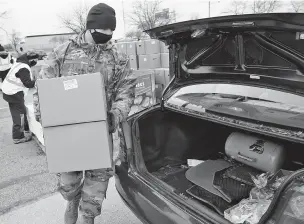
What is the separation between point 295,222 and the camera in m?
1.20

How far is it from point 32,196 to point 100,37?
1.89m

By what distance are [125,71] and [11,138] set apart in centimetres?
371

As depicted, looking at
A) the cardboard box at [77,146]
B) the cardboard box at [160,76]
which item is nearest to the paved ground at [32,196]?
the cardboard box at [77,146]

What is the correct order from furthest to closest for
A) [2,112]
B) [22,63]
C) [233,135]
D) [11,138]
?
[2,112] < [11,138] < [22,63] < [233,135]

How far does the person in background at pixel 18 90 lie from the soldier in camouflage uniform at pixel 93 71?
2.71 meters

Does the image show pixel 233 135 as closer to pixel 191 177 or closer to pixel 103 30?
pixel 191 177

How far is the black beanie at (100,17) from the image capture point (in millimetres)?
2039

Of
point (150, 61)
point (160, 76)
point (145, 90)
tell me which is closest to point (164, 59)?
point (150, 61)

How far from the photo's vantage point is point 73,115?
1.84 metres

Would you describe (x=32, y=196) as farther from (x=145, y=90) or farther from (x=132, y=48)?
(x=132, y=48)

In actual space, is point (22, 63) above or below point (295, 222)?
above

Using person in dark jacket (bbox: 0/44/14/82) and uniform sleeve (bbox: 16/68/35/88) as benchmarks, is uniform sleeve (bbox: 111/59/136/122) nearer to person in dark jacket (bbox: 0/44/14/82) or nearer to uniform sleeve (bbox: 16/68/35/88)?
uniform sleeve (bbox: 16/68/35/88)

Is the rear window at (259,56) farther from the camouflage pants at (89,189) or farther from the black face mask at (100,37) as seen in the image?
the camouflage pants at (89,189)

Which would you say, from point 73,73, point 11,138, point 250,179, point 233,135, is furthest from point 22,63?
point 250,179
